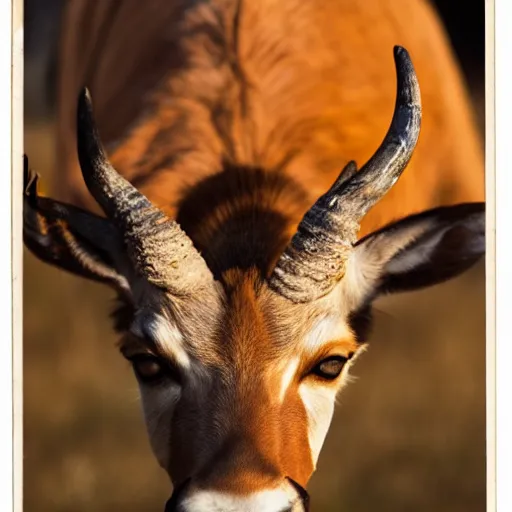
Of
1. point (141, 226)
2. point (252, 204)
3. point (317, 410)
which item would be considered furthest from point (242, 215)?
point (317, 410)

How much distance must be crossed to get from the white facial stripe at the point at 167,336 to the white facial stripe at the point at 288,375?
0.84ft

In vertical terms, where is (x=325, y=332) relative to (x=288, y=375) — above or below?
above

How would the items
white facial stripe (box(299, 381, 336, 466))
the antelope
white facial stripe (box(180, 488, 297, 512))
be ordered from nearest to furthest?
white facial stripe (box(180, 488, 297, 512)) < the antelope < white facial stripe (box(299, 381, 336, 466))

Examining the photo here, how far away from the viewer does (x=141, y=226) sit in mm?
2881

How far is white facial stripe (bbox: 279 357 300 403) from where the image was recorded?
9.63ft

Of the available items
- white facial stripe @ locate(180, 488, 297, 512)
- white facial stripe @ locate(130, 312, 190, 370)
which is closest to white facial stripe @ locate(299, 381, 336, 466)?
white facial stripe @ locate(180, 488, 297, 512)

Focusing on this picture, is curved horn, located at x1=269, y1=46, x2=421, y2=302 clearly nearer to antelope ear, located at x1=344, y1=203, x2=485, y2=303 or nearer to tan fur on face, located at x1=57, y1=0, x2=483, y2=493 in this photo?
tan fur on face, located at x1=57, y1=0, x2=483, y2=493

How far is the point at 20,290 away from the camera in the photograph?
309 cm

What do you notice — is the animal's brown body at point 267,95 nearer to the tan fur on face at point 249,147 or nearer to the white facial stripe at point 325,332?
the tan fur on face at point 249,147

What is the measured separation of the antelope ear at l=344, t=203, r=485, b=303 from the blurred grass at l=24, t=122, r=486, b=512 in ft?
0.14

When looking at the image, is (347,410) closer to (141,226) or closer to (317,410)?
(317,410)

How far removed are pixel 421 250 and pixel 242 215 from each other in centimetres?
51

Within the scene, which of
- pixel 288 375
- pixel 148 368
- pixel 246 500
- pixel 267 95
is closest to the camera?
pixel 246 500

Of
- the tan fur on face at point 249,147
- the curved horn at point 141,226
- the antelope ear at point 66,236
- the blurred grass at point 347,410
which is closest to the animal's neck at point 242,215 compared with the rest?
the tan fur on face at point 249,147
